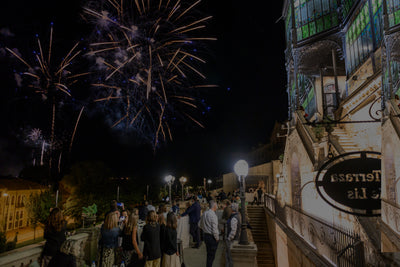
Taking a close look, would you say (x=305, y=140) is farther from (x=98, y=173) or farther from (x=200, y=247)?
(x=98, y=173)

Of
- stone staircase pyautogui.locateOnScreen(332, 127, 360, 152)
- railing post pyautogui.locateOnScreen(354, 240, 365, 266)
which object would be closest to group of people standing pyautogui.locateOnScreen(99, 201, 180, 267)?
railing post pyautogui.locateOnScreen(354, 240, 365, 266)

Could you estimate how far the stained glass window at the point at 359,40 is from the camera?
16891 mm

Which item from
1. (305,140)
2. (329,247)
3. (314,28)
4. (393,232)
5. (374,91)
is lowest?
(329,247)

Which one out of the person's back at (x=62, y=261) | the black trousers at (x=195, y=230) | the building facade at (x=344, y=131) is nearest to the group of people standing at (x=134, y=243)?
the person's back at (x=62, y=261)

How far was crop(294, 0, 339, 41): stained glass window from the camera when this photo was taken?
21.4 m

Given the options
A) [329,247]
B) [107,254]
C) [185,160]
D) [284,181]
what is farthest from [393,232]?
[185,160]

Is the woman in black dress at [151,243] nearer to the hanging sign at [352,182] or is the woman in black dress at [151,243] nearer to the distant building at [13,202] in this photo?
Answer: the hanging sign at [352,182]

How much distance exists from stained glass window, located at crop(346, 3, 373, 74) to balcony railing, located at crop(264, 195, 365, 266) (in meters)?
11.0

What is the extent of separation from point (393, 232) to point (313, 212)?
687 centimetres

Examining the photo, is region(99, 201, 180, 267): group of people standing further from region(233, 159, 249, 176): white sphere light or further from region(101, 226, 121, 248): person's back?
region(233, 159, 249, 176): white sphere light

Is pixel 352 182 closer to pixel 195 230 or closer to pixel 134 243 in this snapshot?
pixel 134 243

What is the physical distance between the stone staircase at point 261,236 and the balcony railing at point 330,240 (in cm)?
715

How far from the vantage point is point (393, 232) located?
7.68 meters

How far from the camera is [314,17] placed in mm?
21969
